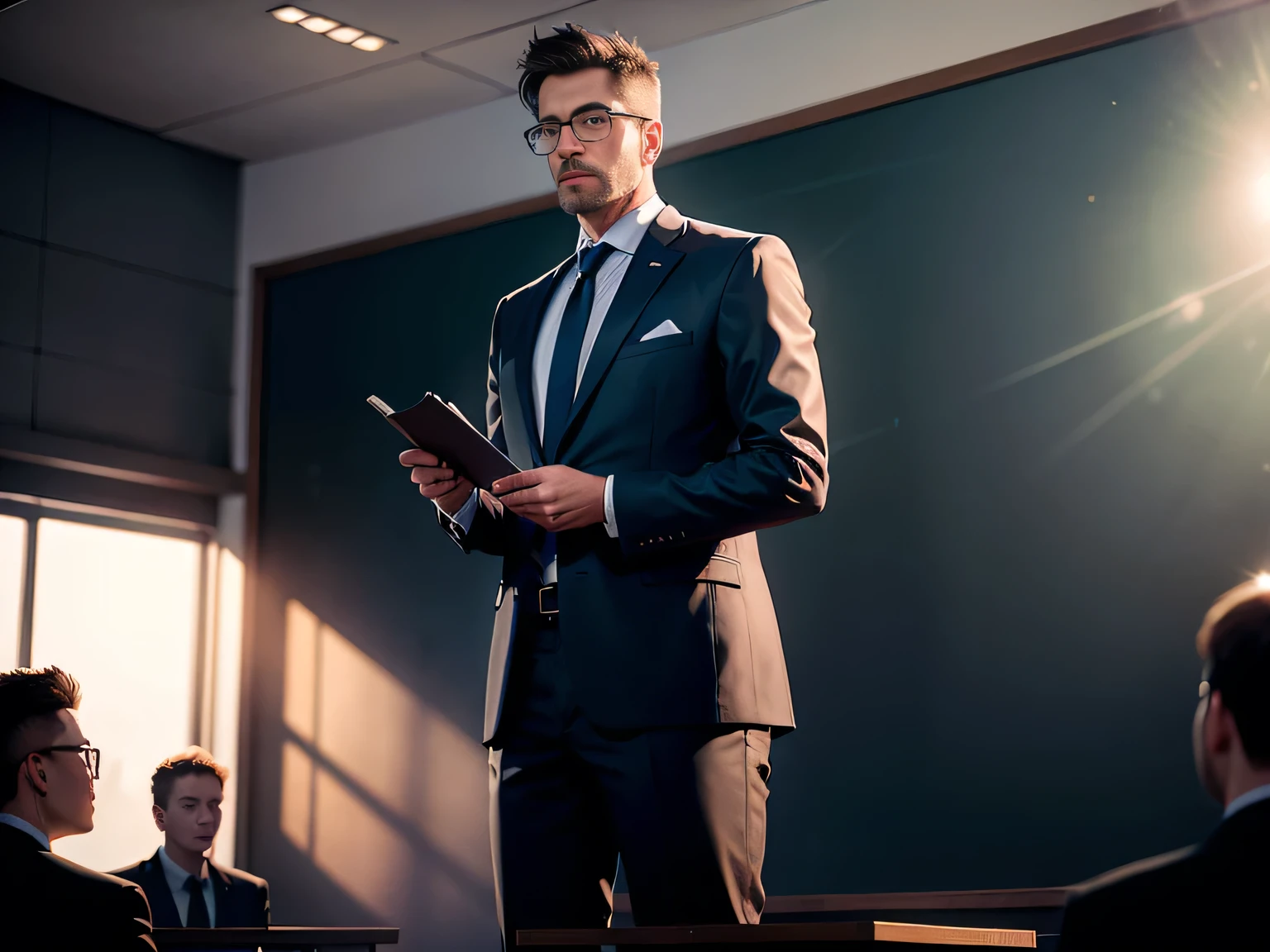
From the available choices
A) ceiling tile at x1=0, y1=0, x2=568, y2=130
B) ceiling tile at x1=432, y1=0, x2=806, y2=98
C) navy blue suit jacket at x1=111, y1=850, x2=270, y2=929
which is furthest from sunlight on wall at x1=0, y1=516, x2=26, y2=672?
ceiling tile at x1=432, y1=0, x2=806, y2=98

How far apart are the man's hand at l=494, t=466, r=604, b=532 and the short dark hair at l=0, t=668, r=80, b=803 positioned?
0.99 m

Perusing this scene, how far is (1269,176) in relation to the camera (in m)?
3.64

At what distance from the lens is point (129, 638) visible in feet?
17.0

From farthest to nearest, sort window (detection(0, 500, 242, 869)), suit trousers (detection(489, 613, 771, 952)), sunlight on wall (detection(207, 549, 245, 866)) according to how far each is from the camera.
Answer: sunlight on wall (detection(207, 549, 245, 866))
window (detection(0, 500, 242, 869))
suit trousers (detection(489, 613, 771, 952))

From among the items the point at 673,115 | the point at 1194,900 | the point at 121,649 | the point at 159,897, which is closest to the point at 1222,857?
the point at 1194,900

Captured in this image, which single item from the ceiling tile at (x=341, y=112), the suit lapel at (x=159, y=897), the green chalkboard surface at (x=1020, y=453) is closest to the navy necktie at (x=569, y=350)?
the green chalkboard surface at (x=1020, y=453)

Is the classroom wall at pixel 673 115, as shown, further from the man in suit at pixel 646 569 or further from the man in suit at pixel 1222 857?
the man in suit at pixel 1222 857

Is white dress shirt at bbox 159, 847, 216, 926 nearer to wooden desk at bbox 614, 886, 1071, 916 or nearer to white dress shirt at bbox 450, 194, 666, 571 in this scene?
wooden desk at bbox 614, 886, 1071, 916

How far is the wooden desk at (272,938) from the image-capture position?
287 centimetres

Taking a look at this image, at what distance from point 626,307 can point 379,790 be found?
3.40 metres

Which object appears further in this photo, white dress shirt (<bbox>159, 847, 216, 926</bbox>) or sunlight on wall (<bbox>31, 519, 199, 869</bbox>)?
sunlight on wall (<bbox>31, 519, 199, 869</bbox>)

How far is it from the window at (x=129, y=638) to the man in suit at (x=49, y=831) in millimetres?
2567

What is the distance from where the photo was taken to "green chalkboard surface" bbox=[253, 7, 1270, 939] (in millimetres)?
3629

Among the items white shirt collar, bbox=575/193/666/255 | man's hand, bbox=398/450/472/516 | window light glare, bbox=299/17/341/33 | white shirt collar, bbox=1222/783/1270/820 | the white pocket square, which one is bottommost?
white shirt collar, bbox=1222/783/1270/820
